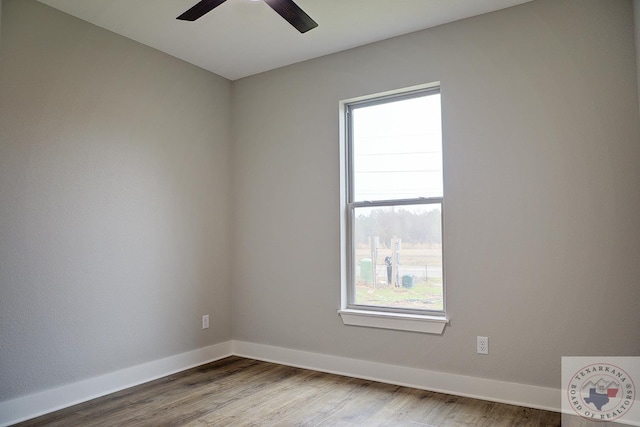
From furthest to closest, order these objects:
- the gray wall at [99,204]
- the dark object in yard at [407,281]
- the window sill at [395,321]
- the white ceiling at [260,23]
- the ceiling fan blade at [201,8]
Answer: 1. the dark object in yard at [407,281]
2. the window sill at [395,321]
3. the white ceiling at [260,23]
4. the gray wall at [99,204]
5. the ceiling fan blade at [201,8]

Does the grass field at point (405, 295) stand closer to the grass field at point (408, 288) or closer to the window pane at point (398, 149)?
the grass field at point (408, 288)

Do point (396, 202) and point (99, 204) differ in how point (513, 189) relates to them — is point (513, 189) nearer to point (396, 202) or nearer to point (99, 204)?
point (396, 202)

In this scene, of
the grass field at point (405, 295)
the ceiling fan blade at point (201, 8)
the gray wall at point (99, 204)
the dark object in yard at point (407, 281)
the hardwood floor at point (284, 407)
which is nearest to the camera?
the ceiling fan blade at point (201, 8)

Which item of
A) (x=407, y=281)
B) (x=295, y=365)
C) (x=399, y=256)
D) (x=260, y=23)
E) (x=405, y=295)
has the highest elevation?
(x=260, y=23)

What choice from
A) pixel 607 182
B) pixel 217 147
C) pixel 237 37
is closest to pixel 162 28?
pixel 237 37

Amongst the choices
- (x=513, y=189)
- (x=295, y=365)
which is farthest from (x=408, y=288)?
(x=295, y=365)

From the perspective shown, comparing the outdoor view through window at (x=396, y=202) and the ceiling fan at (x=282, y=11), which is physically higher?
the ceiling fan at (x=282, y=11)

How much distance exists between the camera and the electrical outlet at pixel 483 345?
9.99 feet

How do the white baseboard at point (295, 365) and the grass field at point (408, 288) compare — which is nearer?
the white baseboard at point (295, 365)

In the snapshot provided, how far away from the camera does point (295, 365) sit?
12.7 ft

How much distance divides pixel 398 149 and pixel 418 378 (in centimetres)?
176

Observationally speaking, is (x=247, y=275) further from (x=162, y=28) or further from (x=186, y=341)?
(x=162, y=28)

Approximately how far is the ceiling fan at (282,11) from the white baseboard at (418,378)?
99.1 inches

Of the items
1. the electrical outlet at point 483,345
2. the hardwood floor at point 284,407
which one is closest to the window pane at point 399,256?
the electrical outlet at point 483,345
